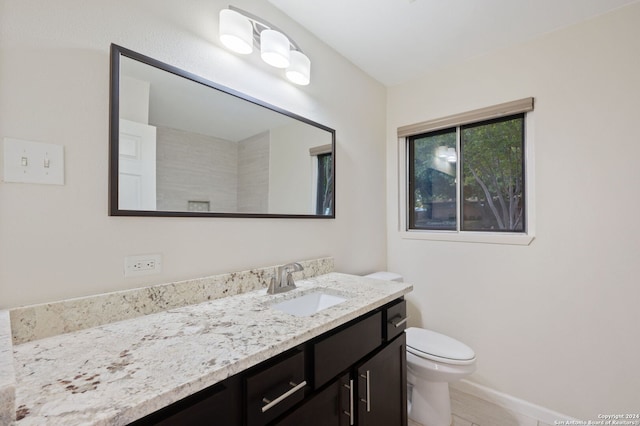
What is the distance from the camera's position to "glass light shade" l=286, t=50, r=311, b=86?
1.55 metres

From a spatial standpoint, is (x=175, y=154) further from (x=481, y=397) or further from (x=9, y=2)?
(x=481, y=397)

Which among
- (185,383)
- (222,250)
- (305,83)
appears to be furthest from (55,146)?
(305,83)

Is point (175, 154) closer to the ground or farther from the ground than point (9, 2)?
closer to the ground

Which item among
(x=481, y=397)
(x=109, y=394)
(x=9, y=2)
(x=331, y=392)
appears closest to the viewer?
(x=109, y=394)

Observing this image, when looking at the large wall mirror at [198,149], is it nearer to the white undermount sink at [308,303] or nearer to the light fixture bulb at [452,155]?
the white undermount sink at [308,303]

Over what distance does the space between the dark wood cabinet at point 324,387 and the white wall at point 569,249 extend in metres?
0.93

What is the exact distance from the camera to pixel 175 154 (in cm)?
117

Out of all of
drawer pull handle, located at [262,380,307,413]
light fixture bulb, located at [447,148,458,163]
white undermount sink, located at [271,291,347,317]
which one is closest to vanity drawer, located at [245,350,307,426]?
drawer pull handle, located at [262,380,307,413]

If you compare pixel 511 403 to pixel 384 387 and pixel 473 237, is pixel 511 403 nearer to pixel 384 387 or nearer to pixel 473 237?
pixel 473 237

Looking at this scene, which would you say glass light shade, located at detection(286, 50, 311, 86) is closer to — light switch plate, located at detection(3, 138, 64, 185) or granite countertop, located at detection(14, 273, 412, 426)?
light switch plate, located at detection(3, 138, 64, 185)

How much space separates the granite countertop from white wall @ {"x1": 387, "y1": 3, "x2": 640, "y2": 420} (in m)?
1.36

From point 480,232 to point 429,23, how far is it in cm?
144

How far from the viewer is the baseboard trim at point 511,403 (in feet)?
5.67

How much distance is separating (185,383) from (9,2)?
1.19 meters
